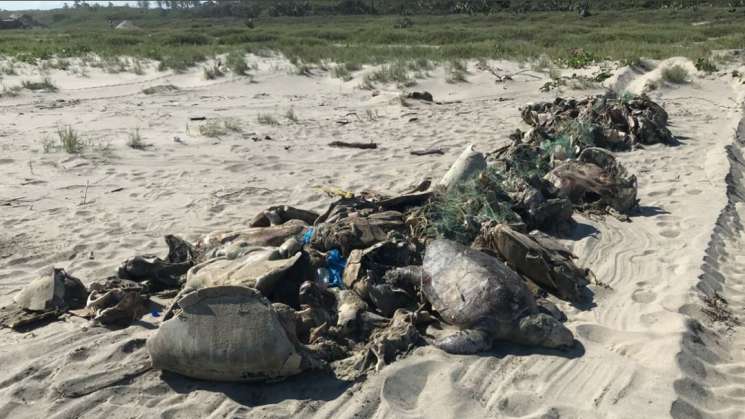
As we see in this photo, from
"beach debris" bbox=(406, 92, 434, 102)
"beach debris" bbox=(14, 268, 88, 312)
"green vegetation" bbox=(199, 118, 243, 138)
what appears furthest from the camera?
"beach debris" bbox=(406, 92, 434, 102)

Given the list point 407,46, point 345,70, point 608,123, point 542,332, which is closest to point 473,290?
point 542,332

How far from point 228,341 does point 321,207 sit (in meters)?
3.46

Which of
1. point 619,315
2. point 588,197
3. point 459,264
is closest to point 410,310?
point 459,264

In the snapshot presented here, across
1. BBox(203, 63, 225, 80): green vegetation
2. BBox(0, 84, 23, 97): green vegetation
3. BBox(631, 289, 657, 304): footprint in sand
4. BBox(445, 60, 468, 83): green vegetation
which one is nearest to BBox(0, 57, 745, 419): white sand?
BBox(631, 289, 657, 304): footprint in sand

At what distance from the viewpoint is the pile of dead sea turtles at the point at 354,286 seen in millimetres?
3480

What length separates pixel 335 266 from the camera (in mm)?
4715

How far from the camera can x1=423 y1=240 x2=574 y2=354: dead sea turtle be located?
12.4ft

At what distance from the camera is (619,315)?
4.26 meters

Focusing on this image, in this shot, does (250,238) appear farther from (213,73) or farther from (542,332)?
(213,73)

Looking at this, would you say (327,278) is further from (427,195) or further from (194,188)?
(194,188)

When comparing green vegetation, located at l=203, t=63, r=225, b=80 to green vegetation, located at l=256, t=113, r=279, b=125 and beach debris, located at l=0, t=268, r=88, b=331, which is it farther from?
beach debris, located at l=0, t=268, r=88, b=331

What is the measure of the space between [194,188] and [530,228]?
3.99 m

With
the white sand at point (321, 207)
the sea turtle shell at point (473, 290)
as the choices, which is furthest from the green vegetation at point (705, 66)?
the sea turtle shell at point (473, 290)

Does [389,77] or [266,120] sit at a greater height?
[389,77]
